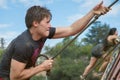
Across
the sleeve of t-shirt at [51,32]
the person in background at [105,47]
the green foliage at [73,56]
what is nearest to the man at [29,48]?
the sleeve of t-shirt at [51,32]

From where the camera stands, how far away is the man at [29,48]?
4934mm

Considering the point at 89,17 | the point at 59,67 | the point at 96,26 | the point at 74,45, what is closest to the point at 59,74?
the point at 59,67

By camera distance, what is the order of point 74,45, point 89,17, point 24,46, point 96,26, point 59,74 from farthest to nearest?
point 96,26
point 74,45
point 59,74
point 89,17
point 24,46

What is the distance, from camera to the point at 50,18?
5125 millimetres

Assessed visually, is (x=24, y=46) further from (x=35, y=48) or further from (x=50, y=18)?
(x=50, y=18)

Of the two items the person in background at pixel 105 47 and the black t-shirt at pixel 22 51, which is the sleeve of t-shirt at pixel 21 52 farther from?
the person in background at pixel 105 47

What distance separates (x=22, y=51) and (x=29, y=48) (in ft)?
0.25

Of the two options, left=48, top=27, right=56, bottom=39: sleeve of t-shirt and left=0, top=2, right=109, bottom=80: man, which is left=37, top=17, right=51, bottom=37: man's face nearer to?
left=0, top=2, right=109, bottom=80: man

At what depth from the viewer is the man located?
16.2ft

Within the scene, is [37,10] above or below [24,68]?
above

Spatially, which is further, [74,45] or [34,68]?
[74,45]

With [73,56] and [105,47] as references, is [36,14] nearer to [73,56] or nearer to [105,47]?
[105,47]

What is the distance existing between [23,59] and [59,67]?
6711 centimetres

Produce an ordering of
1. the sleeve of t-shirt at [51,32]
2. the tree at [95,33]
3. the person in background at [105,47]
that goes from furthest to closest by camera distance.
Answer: the tree at [95,33], the person in background at [105,47], the sleeve of t-shirt at [51,32]
